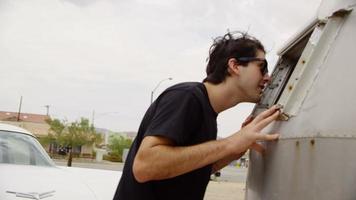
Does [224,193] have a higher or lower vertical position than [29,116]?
lower

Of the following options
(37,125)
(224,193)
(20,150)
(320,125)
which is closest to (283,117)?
(320,125)

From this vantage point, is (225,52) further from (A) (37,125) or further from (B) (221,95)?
(A) (37,125)

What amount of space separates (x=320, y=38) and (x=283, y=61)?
738 millimetres

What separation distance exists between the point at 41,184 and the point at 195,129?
3.82m

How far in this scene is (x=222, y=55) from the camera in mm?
2615

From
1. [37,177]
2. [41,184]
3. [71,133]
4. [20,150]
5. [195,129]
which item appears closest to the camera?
[195,129]

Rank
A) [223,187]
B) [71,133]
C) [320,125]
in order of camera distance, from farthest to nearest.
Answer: [71,133] < [223,187] < [320,125]

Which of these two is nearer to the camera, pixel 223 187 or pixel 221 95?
pixel 221 95

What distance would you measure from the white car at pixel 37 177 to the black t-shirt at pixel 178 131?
10.6 feet

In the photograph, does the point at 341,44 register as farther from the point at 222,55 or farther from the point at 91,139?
the point at 91,139

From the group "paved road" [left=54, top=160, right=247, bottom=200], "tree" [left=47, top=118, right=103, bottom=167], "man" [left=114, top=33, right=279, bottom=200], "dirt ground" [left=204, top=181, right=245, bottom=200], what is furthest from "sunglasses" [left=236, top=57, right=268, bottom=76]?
"tree" [left=47, top=118, right=103, bottom=167]

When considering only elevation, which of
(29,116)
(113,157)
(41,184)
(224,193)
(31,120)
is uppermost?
(29,116)

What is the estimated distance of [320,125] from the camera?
6.70 ft

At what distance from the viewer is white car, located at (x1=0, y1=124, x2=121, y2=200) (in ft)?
18.0
